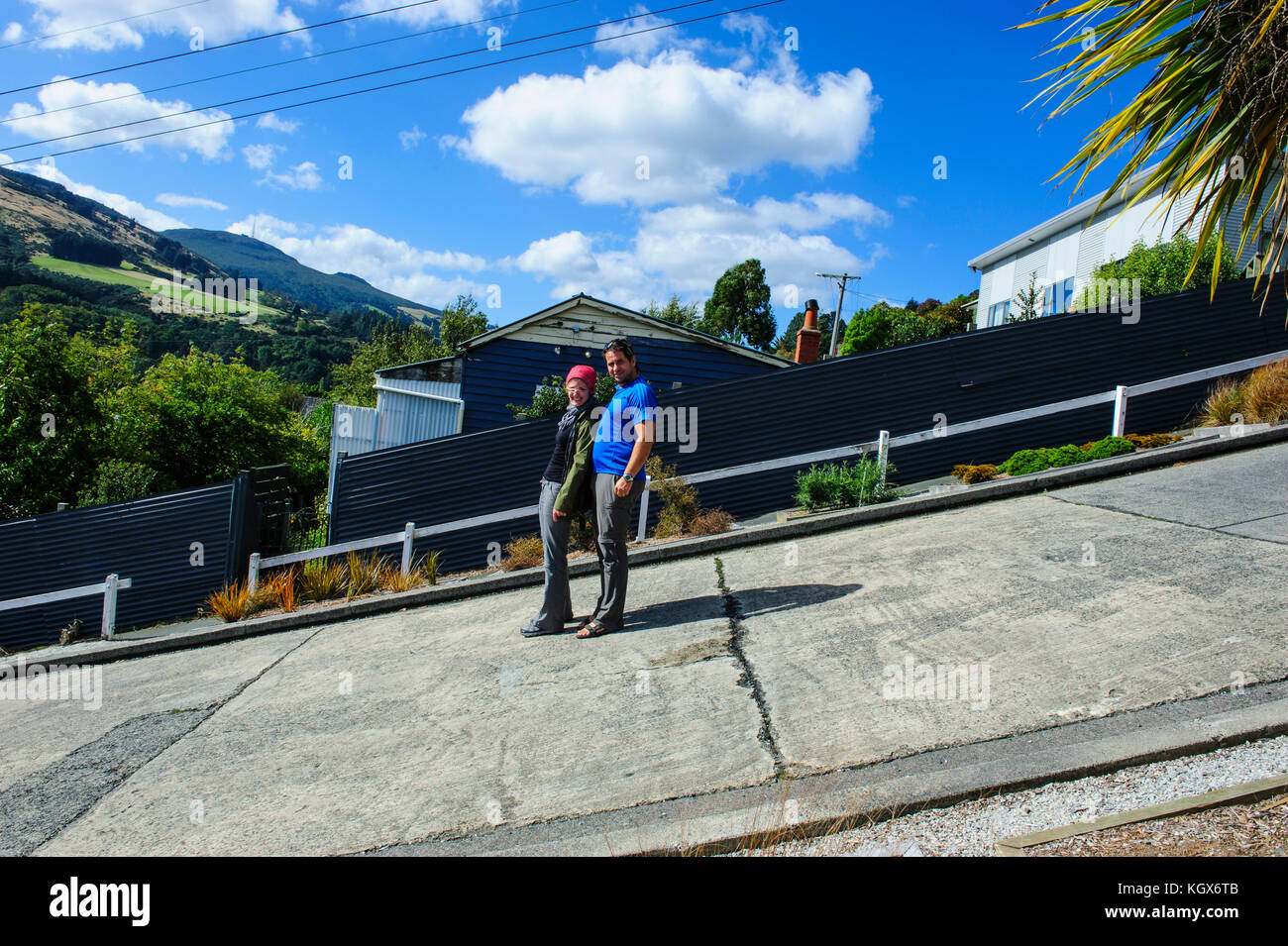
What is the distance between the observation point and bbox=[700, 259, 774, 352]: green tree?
4609 cm

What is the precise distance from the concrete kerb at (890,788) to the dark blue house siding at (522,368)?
14842 millimetres

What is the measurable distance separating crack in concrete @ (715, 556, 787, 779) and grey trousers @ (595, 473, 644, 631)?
0.79 m

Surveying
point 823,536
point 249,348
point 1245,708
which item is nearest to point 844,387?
point 823,536

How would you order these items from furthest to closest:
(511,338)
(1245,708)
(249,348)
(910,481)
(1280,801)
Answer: (249,348)
(511,338)
(910,481)
(1245,708)
(1280,801)

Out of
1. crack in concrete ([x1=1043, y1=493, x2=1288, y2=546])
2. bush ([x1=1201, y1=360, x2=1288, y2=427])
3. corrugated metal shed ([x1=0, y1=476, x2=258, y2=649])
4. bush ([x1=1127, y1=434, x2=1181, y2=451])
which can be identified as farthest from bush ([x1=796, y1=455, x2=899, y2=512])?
corrugated metal shed ([x1=0, y1=476, x2=258, y2=649])

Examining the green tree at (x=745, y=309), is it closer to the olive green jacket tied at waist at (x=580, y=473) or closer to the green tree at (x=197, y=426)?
the green tree at (x=197, y=426)

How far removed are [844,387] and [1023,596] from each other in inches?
220

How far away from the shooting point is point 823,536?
7500 mm

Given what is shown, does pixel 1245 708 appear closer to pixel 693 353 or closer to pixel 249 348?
pixel 693 353

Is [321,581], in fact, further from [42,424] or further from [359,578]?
[42,424]

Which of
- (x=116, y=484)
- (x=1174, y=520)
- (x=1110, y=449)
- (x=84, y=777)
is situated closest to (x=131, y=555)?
(x=116, y=484)

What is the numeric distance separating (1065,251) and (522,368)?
16.8m

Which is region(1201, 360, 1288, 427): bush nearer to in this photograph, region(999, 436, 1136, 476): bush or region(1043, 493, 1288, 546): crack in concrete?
region(999, 436, 1136, 476): bush
